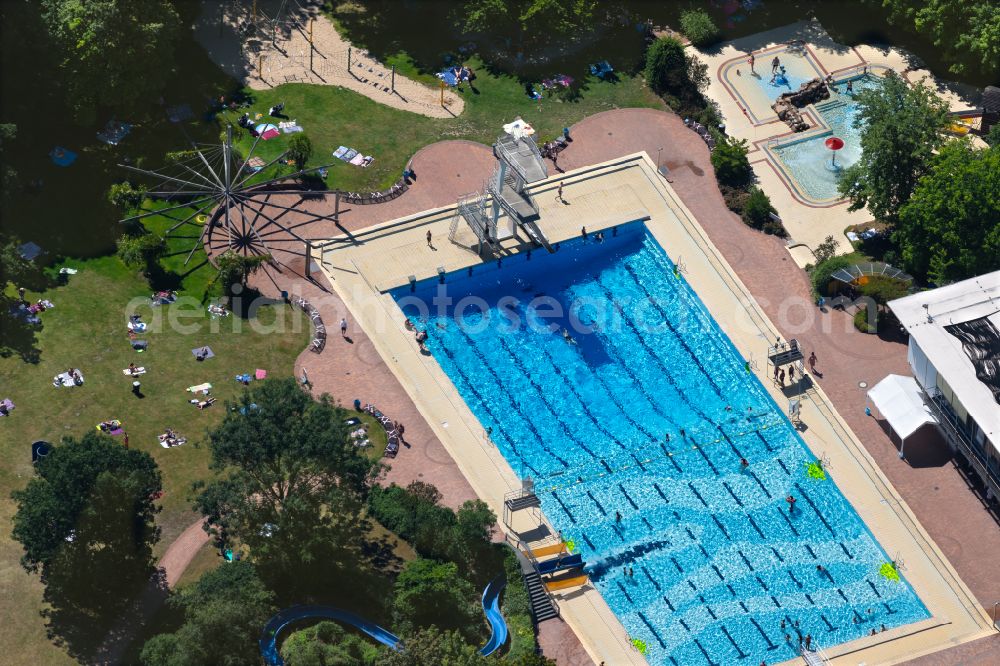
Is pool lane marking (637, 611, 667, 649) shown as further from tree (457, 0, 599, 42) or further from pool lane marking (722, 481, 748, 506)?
tree (457, 0, 599, 42)

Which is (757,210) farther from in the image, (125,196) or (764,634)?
(125,196)

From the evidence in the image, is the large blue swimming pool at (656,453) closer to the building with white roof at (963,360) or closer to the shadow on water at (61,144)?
the building with white roof at (963,360)

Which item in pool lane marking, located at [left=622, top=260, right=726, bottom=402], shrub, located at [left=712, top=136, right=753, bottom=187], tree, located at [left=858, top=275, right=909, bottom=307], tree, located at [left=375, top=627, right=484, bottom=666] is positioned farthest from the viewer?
shrub, located at [left=712, top=136, right=753, bottom=187]

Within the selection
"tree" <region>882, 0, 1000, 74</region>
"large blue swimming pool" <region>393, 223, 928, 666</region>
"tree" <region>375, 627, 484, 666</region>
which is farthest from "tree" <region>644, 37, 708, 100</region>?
"tree" <region>375, 627, 484, 666</region>

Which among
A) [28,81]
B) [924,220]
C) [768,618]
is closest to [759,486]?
[768,618]

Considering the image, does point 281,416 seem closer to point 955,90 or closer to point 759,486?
point 759,486

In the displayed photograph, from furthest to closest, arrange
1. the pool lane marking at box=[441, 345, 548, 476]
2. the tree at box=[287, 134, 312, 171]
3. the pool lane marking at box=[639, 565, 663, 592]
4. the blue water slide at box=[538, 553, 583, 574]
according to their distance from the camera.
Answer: the tree at box=[287, 134, 312, 171]
the pool lane marking at box=[441, 345, 548, 476]
the pool lane marking at box=[639, 565, 663, 592]
the blue water slide at box=[538, 553, 583, 574]

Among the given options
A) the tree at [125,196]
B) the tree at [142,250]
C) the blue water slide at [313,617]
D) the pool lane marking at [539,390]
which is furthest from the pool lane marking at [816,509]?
the tree at [125,196]
